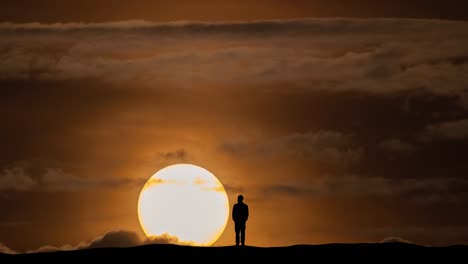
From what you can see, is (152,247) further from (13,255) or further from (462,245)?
(462,245)

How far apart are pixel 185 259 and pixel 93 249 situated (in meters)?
4.45

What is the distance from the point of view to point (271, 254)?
227 feet

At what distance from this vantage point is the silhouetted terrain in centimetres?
6850

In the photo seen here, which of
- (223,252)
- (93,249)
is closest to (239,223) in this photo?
(223,252)

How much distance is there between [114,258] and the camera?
68750mm

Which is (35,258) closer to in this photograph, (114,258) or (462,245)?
(114,258)

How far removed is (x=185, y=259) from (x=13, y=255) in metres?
7.59

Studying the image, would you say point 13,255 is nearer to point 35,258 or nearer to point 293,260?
point 35,258

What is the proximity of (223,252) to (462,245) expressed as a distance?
10.3 metres

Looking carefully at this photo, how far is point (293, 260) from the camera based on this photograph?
68.5 m

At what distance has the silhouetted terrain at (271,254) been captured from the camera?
68500 millimetres

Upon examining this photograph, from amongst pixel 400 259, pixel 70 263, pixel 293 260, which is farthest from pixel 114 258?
pixel 400 259

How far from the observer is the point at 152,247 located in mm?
69875

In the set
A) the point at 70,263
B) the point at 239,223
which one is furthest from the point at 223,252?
the point at 70,263
